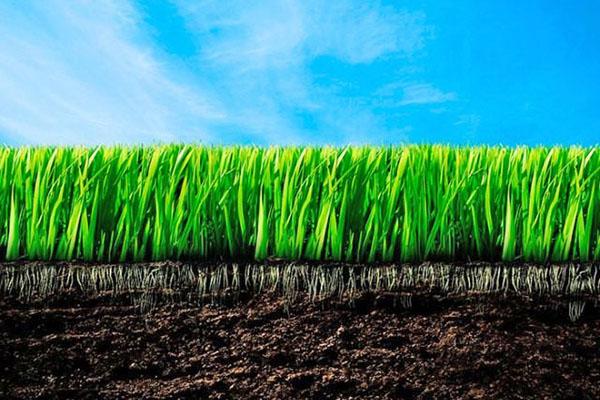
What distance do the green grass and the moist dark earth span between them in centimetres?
25

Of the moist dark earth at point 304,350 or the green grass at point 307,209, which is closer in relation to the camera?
the moist dark earth at point 304,350

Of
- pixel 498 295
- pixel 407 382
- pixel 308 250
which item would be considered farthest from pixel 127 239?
pixel 498 295

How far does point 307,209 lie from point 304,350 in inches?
23.3

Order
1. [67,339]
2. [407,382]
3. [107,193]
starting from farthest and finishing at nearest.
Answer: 1. [107,193]
2. [67,339]
3. [407,382]

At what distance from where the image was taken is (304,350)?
8.91ft

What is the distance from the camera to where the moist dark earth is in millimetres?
2664

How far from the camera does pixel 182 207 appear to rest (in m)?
2.98

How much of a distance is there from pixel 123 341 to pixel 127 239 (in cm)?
44

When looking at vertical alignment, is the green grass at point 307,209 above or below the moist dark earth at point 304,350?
above

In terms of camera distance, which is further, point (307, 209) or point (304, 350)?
point (307, 209)

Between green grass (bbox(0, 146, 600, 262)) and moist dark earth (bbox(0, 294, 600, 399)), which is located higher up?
green grass (bbox(0, 146, 600, 262))

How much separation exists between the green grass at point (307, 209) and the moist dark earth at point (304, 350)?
0.25m

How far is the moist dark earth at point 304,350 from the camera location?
2664 mm

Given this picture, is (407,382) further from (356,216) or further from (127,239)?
(127,239)
